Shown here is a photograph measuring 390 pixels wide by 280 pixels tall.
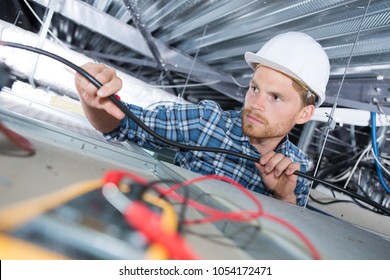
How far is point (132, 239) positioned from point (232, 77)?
1.91 meters

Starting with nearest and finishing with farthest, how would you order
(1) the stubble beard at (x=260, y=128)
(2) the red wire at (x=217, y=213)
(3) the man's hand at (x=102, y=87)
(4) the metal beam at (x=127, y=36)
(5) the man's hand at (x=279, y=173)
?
(2) the red wire at (x=217, y=213)
(3) the man's hand at (x=102, y=87)
(5) the man's hand at (x=279, y=173)
(1) the stubble beard at (x=260, y=128)
(4) the metal beam at (x=127, y=36)

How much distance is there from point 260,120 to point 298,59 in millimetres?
295

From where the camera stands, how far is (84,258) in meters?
0.25

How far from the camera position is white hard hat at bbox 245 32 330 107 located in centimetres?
97

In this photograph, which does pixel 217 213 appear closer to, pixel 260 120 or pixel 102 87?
pixel 102 87

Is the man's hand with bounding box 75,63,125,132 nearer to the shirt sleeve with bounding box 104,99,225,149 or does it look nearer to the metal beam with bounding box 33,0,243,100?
the shirt sleeve with bounding box 104,99,225,149

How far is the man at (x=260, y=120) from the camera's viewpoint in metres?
0.96

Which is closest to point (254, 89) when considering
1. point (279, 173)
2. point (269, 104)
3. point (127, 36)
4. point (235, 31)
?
point (269, 104)

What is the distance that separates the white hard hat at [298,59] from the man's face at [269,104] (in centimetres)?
4

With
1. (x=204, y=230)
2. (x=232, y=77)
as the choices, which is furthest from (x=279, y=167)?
(x=232, y=77)

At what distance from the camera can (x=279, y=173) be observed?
3.01 feet

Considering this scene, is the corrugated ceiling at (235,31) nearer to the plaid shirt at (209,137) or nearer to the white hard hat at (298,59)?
the white hard hat at (298,59)

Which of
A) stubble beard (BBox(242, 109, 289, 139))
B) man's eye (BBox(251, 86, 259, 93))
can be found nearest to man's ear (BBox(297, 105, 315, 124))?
stubble beard (BBox(242, 109, 289, 139))

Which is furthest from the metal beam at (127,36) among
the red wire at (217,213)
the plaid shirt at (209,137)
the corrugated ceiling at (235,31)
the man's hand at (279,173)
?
the red wire at (217,213)
